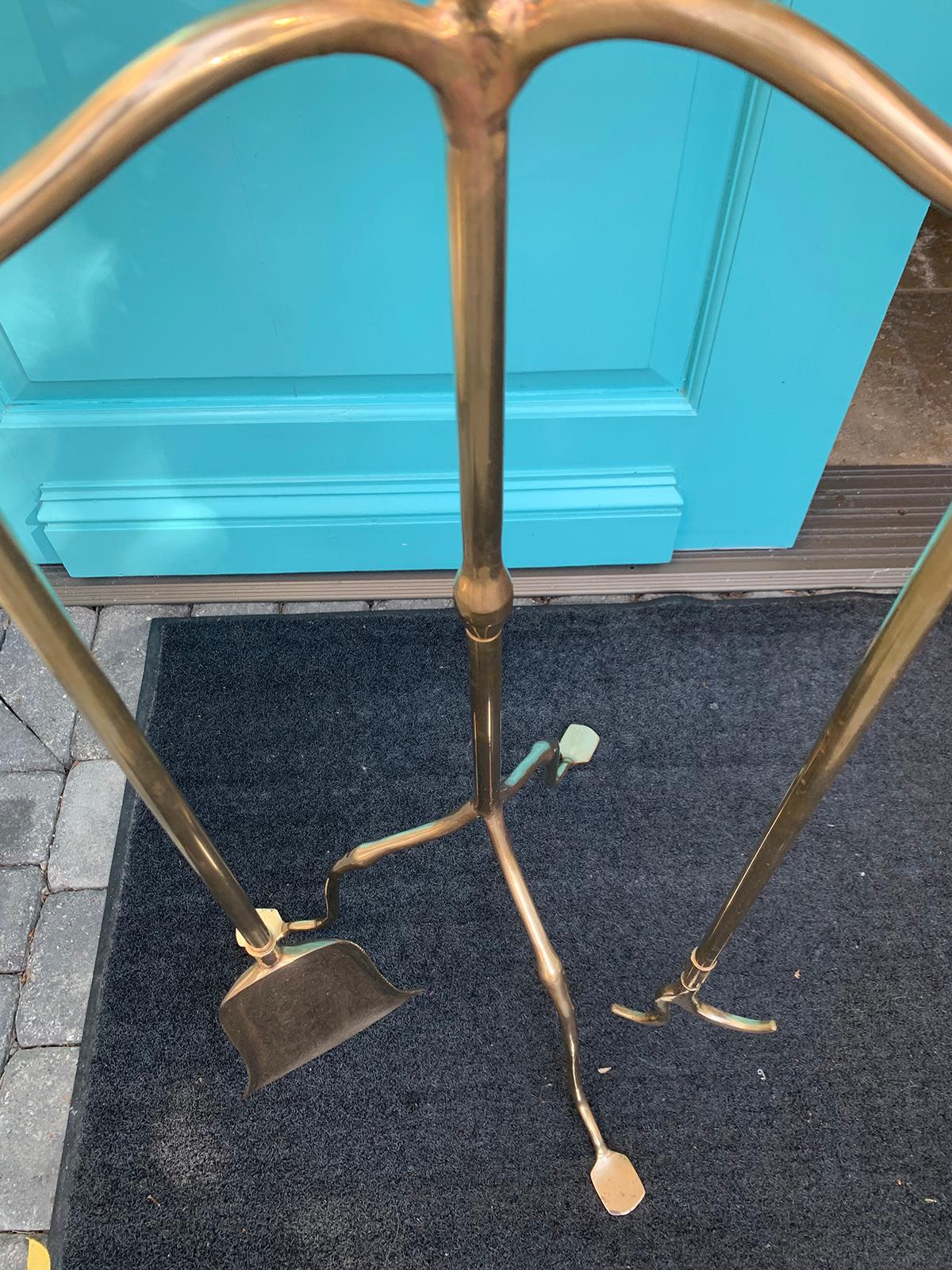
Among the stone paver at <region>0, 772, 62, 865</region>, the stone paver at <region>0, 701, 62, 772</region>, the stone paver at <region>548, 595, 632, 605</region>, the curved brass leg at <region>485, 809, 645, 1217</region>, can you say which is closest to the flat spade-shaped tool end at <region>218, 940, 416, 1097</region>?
the curved brass leg at <region>485, 809, 645, 1217</region>

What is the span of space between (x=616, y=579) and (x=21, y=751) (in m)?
0.96

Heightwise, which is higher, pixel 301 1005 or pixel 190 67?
pixel 190 67

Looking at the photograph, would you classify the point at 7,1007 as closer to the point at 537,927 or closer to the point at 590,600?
the point at 537,927

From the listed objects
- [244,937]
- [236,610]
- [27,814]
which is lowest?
[27,814]

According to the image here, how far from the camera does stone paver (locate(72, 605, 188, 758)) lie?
1.37m

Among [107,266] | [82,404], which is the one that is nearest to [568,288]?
[107,266]

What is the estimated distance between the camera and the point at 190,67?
35 centimetres

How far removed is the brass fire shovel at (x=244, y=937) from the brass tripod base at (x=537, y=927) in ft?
0.15

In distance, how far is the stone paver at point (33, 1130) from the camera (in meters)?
1.02

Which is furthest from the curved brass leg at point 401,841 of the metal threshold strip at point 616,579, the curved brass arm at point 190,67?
the curved brass arm at point 190,67

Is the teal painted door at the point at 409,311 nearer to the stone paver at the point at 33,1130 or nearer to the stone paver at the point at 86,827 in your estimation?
the stone paver at the point at 86,827

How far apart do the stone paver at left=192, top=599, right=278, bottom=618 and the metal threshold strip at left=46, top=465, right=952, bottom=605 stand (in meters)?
0.01

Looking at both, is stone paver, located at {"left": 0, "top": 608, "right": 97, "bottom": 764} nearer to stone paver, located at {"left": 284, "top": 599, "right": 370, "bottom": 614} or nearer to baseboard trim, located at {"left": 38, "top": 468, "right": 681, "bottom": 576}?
baseboard trim, located at {"left": 38, "top": 468, "right": 681, "bottom": 576}

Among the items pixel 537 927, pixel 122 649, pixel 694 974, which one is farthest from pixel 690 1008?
pixel 122 649
